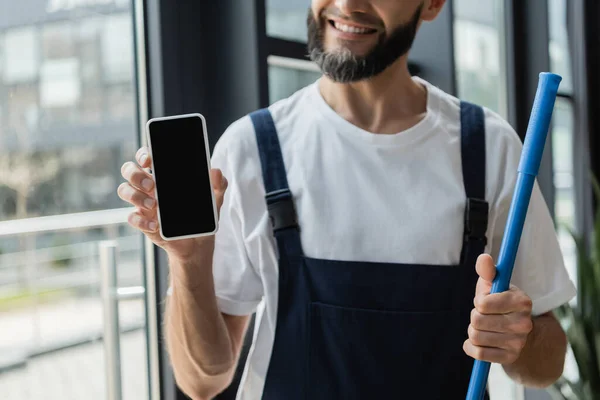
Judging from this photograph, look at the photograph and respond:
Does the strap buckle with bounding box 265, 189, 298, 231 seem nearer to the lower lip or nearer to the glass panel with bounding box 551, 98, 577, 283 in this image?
the lower lip

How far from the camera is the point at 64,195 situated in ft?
4.03

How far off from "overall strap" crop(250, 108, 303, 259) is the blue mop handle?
1.20 feet

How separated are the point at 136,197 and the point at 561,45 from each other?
10.1 ft

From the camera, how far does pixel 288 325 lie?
111cm

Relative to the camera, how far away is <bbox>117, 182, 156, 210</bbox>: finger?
2.74ft

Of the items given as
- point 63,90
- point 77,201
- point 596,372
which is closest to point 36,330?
point 77,201

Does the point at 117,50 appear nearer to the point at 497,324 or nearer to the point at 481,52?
the point at 497,324

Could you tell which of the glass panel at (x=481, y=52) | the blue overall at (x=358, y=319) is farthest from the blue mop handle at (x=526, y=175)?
the glass panel at (x=481, y=52)

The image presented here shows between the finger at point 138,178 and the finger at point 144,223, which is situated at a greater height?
the finger at point 138,178

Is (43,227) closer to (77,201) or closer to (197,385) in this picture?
(77,201)

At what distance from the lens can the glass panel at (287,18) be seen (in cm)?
168

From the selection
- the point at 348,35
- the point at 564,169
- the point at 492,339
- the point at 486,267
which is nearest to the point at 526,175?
the point at 486,267

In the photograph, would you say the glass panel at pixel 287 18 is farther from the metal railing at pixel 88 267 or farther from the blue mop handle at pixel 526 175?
the blue mop handle at pixel 526 175

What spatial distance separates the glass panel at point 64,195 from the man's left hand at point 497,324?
2.35ft
